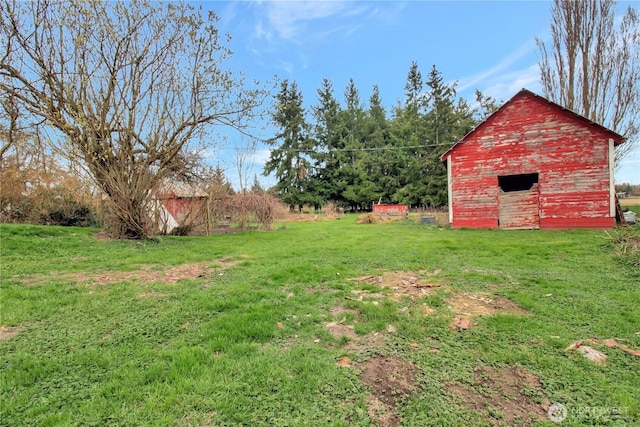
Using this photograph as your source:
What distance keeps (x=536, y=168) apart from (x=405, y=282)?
10.8 meters

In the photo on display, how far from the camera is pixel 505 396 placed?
84.5 inches

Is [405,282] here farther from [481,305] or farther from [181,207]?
→ [181,207]

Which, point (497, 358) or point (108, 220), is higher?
point (108, 220)

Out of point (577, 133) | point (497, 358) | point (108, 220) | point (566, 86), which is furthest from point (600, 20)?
point (108, 220)

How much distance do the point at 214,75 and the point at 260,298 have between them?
9109mm

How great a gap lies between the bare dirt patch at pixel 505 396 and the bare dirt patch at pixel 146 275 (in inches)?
192

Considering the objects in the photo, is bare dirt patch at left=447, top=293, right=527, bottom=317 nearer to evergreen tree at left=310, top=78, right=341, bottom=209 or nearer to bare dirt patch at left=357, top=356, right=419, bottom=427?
bare dirt patch at left=357, top=356, right=419, bottom=427

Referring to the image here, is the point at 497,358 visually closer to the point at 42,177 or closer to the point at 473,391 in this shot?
the point at 473,391

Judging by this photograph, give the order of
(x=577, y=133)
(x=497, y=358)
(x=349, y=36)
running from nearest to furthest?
(x=497, y=358) → (x=577, y=133) → (x=349, y=36)

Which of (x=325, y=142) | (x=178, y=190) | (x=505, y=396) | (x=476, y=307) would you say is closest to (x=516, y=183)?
(x=476, y=307)

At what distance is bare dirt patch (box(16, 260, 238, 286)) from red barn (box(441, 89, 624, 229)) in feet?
37.6

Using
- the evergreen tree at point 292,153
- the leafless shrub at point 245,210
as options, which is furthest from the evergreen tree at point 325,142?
the leafless shrub at point 245,210

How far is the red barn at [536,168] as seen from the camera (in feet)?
37.9

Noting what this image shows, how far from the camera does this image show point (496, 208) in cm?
1302
